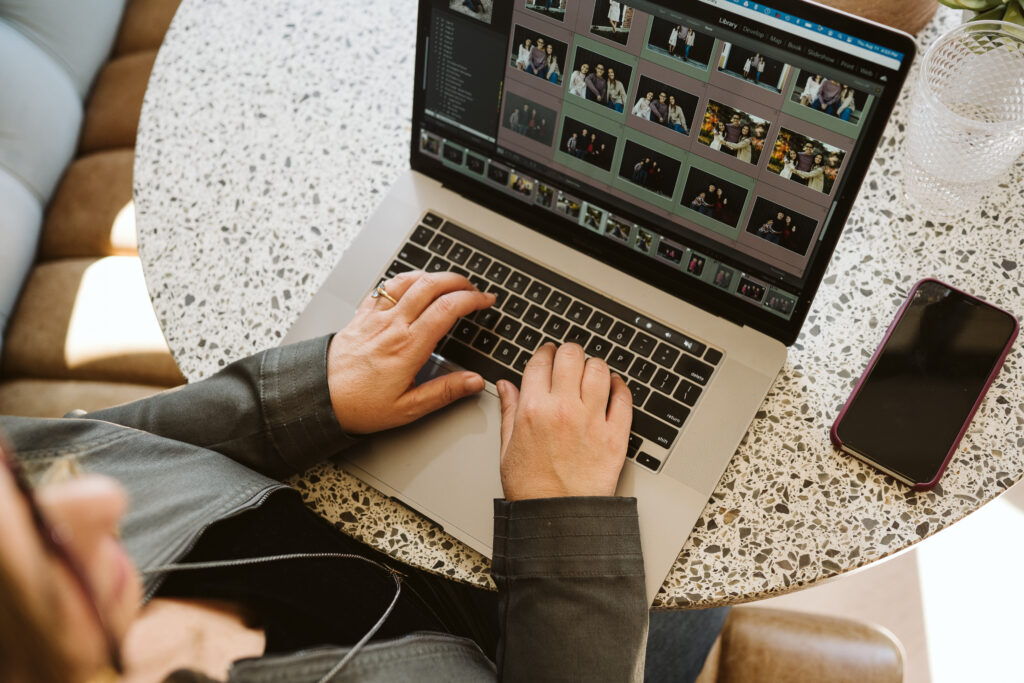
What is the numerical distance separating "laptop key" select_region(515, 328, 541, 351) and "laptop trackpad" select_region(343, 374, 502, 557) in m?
0.07

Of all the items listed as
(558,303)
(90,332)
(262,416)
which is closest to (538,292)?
(558,303)

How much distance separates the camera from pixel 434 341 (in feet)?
2.66

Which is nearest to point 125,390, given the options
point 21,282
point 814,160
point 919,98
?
point 21,282

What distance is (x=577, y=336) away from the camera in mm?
835

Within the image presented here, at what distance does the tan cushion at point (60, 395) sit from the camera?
124cm

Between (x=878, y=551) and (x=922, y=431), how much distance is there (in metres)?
0.13

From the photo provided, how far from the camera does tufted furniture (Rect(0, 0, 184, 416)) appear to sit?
1.28 m

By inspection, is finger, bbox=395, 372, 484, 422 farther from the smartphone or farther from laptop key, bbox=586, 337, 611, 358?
the smartphone

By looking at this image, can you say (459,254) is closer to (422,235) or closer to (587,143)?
(422,235)

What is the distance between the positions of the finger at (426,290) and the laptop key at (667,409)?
9.1 inches

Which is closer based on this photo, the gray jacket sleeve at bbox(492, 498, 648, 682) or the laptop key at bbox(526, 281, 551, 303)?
the gray jacket sleeve at bbox(492, 498, 648, 682)

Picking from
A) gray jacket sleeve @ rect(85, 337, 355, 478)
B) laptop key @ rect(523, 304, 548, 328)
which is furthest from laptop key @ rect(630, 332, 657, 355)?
gray jacket sleeve @ rect(85, 337, 355, 478)

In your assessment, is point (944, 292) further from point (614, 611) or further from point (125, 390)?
point (125, 390)

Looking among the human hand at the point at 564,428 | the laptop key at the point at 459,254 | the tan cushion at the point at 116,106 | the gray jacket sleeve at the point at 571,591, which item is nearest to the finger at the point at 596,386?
the human hand at the point at 564,428
